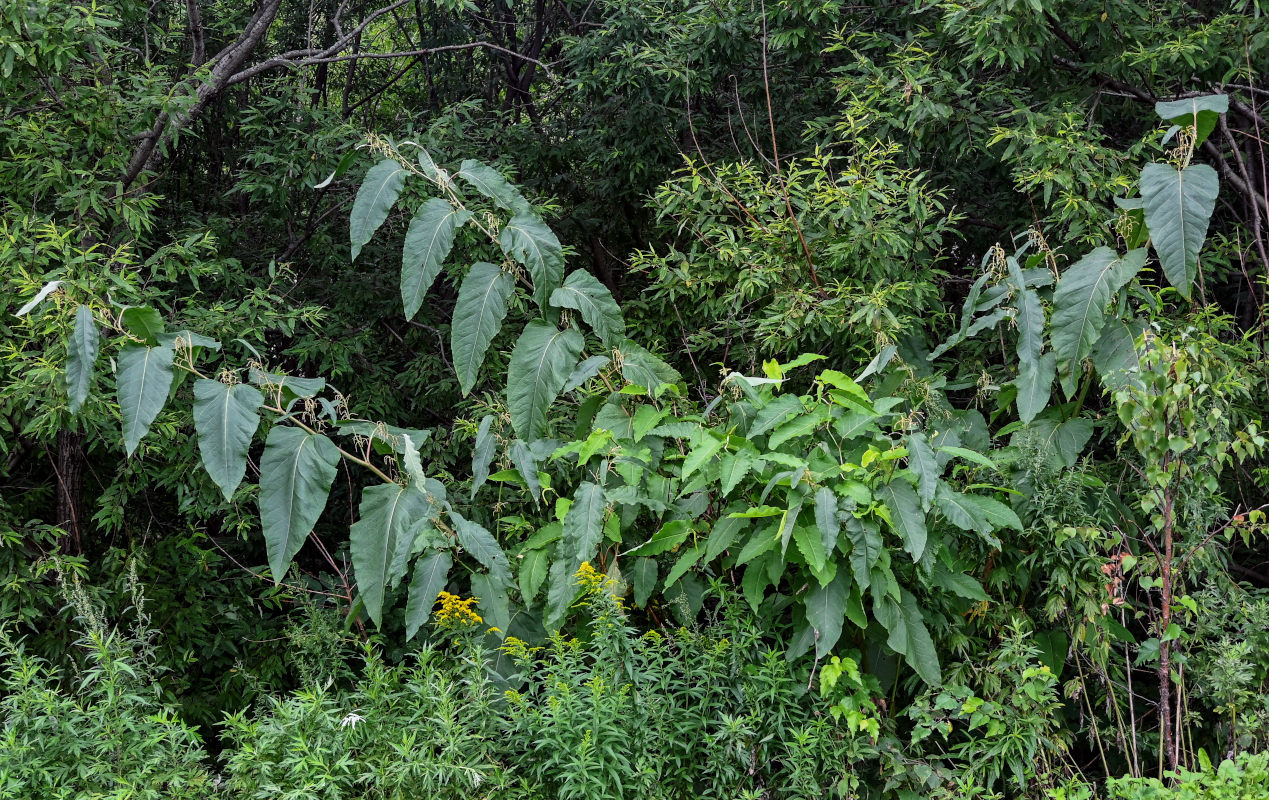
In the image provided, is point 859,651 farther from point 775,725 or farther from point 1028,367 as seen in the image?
point 1028,367

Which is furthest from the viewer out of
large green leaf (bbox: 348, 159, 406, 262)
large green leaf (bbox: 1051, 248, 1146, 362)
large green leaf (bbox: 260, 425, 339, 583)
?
large green leaf (bbox: 1051, 248, 1146, 362)

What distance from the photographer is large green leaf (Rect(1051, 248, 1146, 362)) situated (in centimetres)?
305

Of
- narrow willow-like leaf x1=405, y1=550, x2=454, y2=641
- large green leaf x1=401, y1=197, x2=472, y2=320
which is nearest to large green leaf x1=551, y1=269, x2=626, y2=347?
large green leaf x1=401, y1=197, x2=472, y2=320

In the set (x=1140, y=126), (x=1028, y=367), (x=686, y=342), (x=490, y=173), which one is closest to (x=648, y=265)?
(x=686, y=342)

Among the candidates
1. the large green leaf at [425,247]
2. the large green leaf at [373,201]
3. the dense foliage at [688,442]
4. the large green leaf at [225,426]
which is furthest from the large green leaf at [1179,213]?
the large green leaf at [225,426]

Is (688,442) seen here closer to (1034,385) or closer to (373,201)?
(1034,385)

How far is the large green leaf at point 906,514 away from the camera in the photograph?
8.87 ft

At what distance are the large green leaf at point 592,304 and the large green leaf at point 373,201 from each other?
58 centimetres

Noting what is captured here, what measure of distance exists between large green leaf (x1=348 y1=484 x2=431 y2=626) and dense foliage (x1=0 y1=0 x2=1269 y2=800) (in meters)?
0.01

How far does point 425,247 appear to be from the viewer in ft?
9.83

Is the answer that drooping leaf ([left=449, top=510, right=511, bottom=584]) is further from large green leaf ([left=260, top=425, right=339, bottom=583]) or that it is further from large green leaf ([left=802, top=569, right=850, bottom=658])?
large green leaf ([left=802, top=569, right=850, bottom=658])

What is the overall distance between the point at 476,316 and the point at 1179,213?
6.82ft

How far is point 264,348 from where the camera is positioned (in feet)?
14.5

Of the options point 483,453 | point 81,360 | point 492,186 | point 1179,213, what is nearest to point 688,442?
point 483,453
